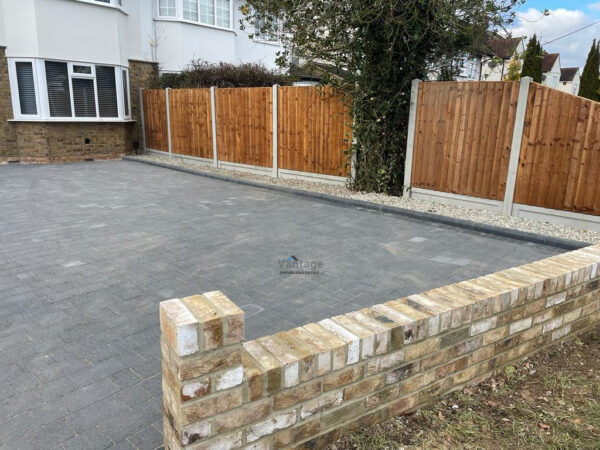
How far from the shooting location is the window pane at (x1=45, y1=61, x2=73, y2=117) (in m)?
13.2

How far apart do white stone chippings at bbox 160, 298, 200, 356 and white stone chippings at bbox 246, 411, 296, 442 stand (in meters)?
0.49

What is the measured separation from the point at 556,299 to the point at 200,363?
2.45 meters

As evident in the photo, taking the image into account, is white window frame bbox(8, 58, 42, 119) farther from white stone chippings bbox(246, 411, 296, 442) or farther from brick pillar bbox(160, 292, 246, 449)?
white stone chippings bbox(246, 411, 296, 442)

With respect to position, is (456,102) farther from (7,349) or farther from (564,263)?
(7,349)

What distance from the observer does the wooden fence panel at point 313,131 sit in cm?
905

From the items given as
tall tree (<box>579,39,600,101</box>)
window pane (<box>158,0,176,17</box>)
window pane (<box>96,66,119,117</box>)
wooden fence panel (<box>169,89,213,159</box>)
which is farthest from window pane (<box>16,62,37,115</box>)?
tall tree (<box>579,39,600,101</box>)

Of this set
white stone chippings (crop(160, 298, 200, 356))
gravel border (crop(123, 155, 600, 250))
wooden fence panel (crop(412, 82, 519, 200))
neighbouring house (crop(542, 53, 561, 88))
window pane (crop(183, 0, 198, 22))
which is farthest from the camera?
neighbouring house (crop(542, 53, 561, 88))

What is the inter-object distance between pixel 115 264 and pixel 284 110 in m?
6.35

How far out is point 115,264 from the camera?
4.78m

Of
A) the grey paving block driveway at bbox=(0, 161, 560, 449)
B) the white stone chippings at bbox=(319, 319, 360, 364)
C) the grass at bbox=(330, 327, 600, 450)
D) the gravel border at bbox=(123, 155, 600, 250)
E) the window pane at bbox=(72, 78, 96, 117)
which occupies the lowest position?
the grey paving block driveway at bbox=(0, 161, 560, 449)

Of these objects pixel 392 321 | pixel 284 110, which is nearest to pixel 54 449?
pixel 392 321

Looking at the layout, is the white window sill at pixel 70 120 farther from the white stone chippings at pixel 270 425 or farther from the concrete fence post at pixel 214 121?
the white stone chippings at pixel 270 425

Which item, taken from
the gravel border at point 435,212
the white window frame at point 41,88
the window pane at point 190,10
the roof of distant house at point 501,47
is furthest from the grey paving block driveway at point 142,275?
the window pane at point 190,10

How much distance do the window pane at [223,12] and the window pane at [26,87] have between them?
283 inches
